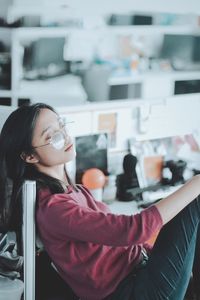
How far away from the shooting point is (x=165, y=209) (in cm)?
127

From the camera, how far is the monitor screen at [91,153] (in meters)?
1.93

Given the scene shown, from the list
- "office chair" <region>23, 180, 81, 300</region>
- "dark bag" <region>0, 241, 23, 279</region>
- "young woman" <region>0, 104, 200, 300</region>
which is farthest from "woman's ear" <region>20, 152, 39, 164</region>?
"dark bag" <region>0, 241, 23, 279</region>

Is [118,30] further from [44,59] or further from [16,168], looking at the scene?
[16,168]

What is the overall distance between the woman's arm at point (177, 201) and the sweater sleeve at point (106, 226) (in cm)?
2

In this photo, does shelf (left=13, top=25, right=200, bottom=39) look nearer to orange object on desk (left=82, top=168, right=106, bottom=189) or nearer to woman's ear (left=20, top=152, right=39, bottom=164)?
orange object on desk (left=82, top=168, right=106, bottom=189)

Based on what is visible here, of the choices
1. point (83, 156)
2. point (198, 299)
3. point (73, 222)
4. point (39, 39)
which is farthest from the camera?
point (39, 39)

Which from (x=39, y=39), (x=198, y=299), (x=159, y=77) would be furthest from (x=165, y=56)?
(x=198, y=299)

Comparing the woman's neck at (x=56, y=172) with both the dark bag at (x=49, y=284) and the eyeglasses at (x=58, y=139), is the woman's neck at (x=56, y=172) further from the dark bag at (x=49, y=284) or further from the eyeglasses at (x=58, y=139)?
the dark bag at (x=49, y=284)

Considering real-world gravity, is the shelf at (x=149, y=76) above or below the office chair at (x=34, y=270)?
above

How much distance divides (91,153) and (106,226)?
0.73 meters

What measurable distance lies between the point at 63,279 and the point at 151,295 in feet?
0.90

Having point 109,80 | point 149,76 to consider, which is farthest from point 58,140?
point 149,76

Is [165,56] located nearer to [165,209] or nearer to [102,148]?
[102,148]

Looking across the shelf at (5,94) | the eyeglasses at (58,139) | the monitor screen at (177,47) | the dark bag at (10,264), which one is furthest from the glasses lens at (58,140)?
the monitor screen at (177,47)
